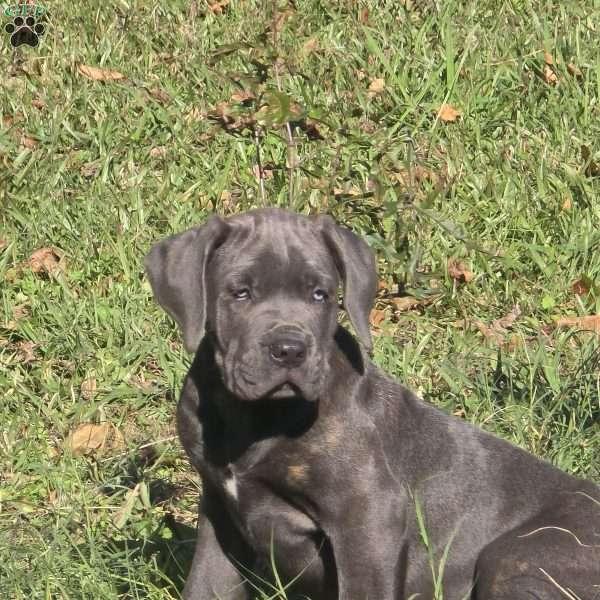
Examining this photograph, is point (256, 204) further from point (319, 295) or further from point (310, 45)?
point (319, 295)

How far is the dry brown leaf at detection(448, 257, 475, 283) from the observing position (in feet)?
24.4

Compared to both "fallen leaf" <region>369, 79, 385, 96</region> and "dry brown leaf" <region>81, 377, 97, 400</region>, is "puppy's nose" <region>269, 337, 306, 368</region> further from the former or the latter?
"fallen leaf" <region>369, 79, 385, 96</region>

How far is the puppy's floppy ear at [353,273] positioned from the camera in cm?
476

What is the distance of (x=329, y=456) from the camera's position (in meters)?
4.54

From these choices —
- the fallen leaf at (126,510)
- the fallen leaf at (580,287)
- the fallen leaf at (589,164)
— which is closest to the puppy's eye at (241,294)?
the fallen leaf at (126,510)

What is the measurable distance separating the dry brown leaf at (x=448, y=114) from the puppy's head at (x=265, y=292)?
394 cm

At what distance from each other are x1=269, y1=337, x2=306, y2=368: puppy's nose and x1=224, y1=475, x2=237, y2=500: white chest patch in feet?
1.62

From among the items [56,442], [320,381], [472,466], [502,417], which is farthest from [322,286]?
[56,442]

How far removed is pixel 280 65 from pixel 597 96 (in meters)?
2.26

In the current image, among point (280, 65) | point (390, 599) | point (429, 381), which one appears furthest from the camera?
point (280, 65)

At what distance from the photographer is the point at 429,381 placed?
6.55 metres

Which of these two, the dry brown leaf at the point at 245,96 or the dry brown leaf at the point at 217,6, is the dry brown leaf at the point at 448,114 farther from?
the dry brown leaf at the point at 217,6

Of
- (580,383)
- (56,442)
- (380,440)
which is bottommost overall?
(56,442)

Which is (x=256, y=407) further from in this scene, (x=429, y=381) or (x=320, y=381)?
(x=429, y=381)
